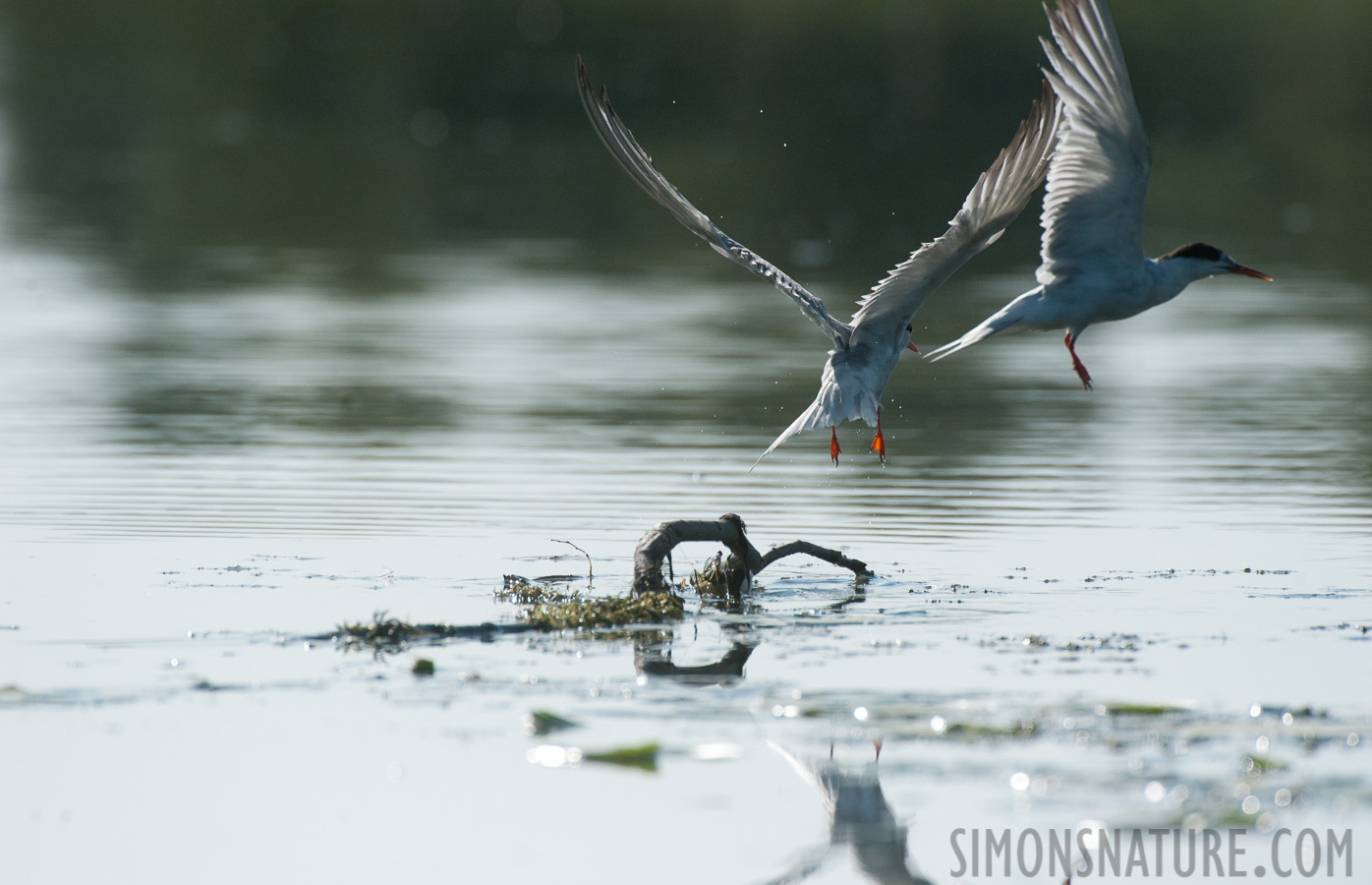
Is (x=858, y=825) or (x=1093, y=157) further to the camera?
(x=1093, y=157)

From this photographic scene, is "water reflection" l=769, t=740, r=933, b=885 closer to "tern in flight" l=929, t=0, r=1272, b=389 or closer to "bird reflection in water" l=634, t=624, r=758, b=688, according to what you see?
"bird reflection in water" l=634, t=624, r=758, b=688

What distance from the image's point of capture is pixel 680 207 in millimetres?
10953

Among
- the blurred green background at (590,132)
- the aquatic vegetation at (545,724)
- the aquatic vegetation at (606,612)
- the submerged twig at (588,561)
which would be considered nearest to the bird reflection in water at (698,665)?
the aquatic vegetation at (606,612)

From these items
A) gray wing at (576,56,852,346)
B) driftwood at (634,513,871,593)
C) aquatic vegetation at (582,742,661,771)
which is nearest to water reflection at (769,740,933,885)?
aquatic vegetation at (582,742,661,771)

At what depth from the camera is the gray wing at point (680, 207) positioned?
10.4m

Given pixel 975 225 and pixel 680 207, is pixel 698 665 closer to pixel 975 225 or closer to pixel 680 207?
pixel 975 225

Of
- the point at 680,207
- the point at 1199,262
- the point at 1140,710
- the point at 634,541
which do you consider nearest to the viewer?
the point at 1140,710

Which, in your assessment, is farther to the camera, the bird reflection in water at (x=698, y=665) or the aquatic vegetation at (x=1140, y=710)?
the bird reflection in water at (x=698, y=665)

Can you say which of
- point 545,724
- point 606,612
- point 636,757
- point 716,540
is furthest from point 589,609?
point 636,757

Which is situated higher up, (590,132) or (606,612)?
(590,132)

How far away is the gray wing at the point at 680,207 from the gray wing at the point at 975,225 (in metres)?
0.22

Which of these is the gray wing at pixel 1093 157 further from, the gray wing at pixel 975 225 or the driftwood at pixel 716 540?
the driftwood at pixel 716 540

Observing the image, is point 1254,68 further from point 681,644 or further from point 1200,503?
point 681,644

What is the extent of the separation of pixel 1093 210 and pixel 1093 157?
29 centimetres
